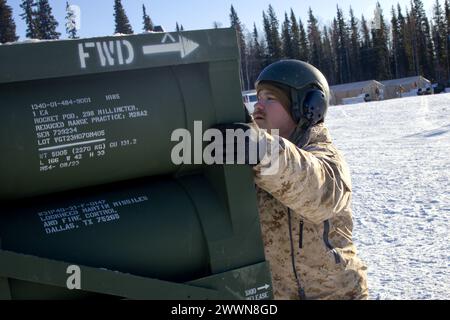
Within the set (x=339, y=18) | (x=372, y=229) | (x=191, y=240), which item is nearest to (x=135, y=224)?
(x=191, y=240)

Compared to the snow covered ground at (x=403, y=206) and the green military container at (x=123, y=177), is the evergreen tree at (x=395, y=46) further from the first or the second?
the green military container at (x=123, y=177)

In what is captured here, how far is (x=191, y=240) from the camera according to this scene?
178cm

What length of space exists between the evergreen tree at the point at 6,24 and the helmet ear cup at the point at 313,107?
3565 centimetres

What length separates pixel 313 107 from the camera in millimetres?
2480

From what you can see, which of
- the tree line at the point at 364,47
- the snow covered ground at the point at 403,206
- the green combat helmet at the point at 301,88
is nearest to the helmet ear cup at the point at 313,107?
the green combat helmet at the point at 301,88

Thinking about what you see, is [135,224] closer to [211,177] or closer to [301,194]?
[211,177]

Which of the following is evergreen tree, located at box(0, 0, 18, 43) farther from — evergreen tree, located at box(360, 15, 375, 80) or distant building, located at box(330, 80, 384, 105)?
evergreen tree, located at box(360, 15, 375, 80)

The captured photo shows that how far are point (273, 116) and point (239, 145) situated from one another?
0.82m

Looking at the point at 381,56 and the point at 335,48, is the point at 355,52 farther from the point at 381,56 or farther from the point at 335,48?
the point at 381,56

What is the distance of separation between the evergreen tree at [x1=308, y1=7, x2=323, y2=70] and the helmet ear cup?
7403cm

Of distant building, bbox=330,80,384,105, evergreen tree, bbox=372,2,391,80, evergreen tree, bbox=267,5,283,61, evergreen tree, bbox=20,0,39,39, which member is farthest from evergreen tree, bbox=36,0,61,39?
evergreen tree, bbox=372,2,391,80

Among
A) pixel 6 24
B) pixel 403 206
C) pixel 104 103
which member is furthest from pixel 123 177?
pixel 6 24

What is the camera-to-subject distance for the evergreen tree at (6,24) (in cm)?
3459

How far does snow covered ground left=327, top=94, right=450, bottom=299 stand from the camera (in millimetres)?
4855
